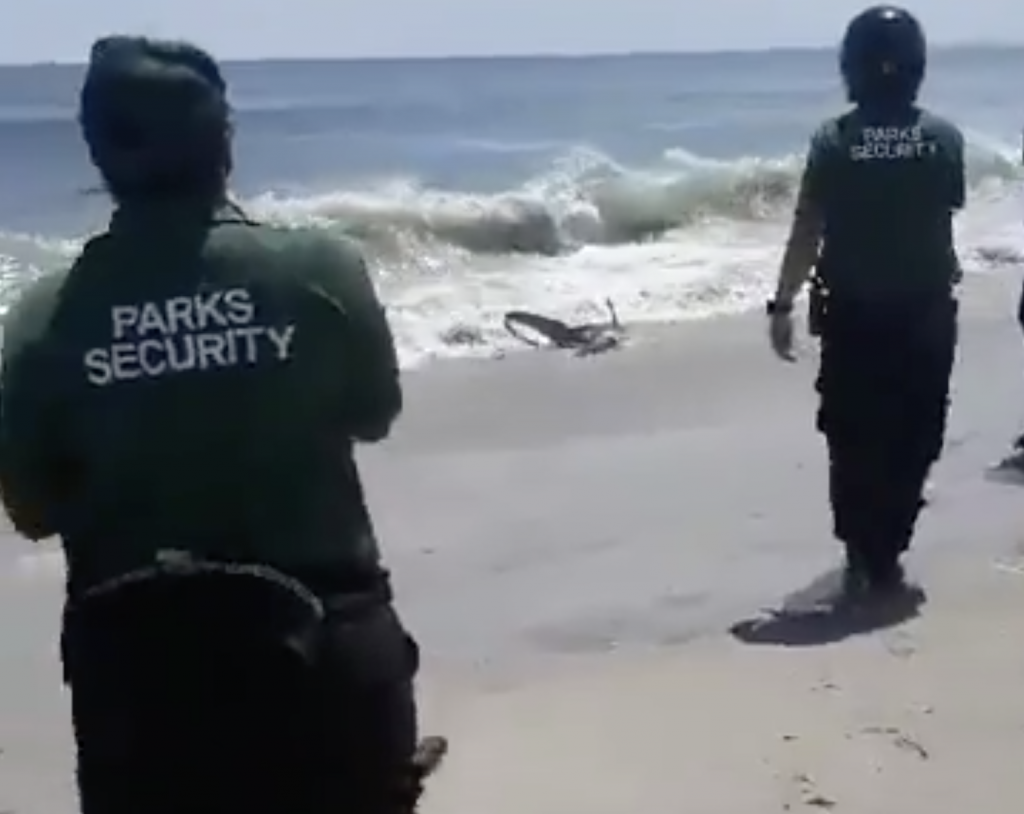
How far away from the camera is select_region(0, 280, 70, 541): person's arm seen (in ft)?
9.95

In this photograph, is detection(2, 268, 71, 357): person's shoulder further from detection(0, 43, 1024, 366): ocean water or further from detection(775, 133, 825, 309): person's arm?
detection(775, 133, 825, 309): person's arm

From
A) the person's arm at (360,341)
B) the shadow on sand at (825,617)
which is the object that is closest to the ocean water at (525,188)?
the person's arm at (360,341)

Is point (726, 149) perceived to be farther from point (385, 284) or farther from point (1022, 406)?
point (1022, 406)

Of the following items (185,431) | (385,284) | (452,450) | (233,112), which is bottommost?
(385,284)

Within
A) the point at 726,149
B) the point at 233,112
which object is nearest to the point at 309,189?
the point at 726,149

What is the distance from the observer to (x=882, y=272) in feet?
21.3

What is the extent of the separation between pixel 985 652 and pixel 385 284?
11433 millimetres

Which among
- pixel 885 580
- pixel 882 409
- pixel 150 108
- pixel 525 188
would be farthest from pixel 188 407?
pixel 525 188

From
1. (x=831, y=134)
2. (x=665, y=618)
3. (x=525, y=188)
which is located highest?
(x=831, y=134)

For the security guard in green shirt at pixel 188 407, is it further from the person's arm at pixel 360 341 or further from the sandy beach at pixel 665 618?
the sandy beach at pixel 665 618

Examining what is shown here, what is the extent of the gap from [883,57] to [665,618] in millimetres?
1796

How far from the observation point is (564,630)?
21.9ft

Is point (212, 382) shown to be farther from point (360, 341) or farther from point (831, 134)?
point (831, 134)

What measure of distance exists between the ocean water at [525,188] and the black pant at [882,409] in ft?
5.07
